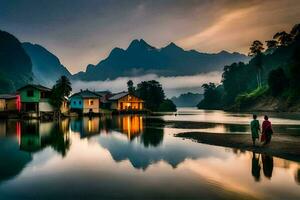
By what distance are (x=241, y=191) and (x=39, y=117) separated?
7528 cm

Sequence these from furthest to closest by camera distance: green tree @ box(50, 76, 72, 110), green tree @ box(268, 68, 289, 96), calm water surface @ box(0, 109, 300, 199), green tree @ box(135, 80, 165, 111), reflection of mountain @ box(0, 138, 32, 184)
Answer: green tree @ box(135, 80, 165, 111) → green tree @ box(268, 68, 289, 96) → green tree @ box(50, 76, 72, 110) → reflection of mountain @ box(0, 138, 32, 184) → calm water surface @ box(0, 109, 300, 199)

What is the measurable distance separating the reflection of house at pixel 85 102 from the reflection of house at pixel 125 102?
19247mm

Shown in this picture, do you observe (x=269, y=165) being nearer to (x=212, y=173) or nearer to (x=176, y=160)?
(x=212, y=173)

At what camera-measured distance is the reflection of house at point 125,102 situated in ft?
415

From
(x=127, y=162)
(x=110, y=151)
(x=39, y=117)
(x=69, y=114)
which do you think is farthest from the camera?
(x=69, y=114)

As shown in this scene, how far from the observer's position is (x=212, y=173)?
19.6 metres

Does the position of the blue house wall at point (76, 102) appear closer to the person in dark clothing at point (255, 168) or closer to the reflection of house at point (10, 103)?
the reflection of house at point (10, 103)

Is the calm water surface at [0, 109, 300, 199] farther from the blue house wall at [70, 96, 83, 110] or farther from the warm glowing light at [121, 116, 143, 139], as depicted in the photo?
the blue house wall at [70, 96, 83, 110]

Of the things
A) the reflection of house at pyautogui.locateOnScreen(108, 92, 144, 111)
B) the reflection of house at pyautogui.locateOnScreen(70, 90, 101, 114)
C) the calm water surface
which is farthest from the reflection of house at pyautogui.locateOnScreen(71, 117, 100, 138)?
the reflection of house at pyautogui.locateOnScreen(108, 92, 144, 111)

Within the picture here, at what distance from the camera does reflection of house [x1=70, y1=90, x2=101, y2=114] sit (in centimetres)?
10469

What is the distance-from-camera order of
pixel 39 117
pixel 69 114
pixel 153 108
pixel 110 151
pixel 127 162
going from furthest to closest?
pixel 153 108, pixel 69 114, pixel 39 117, pixel 110 151, pixel 127 162

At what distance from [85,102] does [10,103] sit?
83.0 feet

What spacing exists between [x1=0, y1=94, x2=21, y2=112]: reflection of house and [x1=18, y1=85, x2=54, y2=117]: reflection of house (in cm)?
125

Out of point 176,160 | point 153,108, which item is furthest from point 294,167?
point 153,108
